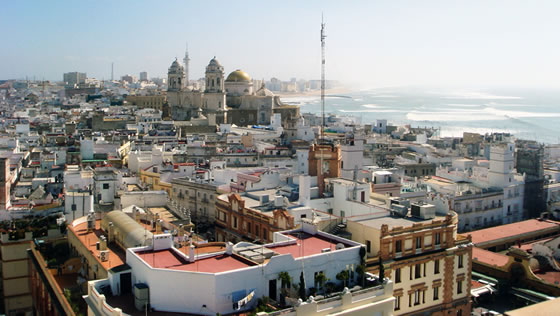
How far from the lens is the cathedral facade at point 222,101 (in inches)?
2739

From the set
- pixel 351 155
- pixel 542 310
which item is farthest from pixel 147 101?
pixel 542 310

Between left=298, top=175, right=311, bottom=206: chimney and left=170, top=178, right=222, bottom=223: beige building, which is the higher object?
left=298, top=175, right=311, bottom=206: chimney

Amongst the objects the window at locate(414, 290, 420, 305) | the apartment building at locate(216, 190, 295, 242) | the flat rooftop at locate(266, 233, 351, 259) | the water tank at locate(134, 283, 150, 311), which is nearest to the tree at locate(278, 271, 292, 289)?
the flat rooftop at locate(266, 233, 351, 259)

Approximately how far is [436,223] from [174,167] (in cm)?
1968

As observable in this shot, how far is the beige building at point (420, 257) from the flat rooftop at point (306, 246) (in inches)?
69.4

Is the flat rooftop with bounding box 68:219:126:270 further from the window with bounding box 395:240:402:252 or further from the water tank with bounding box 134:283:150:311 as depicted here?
the window with bounding box 395:240:402:252

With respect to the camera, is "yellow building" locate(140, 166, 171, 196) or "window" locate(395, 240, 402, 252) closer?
"window" locate(395, 240, 402, 252)

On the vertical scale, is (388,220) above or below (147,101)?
below

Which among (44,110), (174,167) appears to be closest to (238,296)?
(174,167)

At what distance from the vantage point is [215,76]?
228ft

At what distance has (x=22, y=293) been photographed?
22.9 meters

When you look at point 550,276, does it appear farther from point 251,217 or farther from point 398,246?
point 251,217

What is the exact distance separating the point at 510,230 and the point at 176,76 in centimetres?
5521

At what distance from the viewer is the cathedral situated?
6956 centimetres
